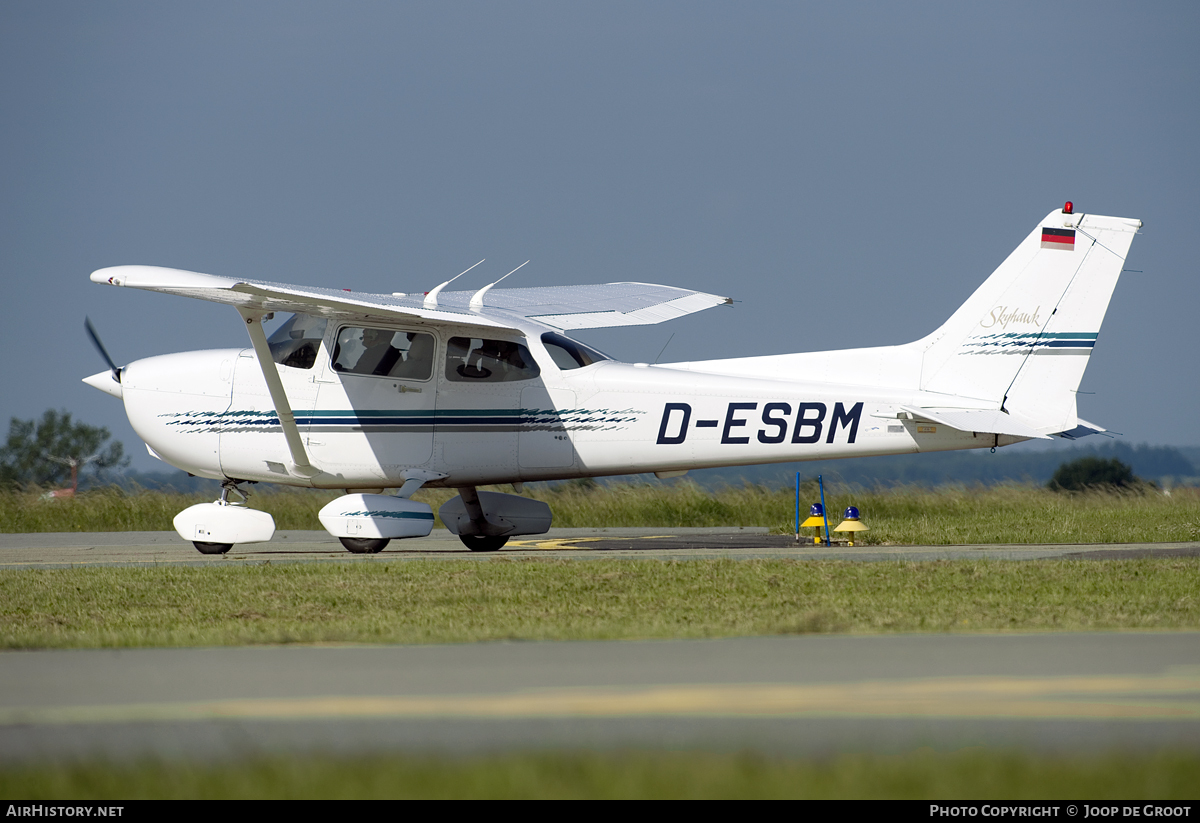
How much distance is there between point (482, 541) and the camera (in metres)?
14.2

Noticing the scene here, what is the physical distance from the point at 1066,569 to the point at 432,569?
4.98m

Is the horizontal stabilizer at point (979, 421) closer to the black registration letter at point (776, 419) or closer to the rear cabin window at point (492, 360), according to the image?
the black registration letter at point (776, 419)

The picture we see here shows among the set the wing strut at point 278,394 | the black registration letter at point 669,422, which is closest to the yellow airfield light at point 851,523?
the black registration letter at point 669,422

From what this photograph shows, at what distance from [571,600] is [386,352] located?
19.6ft

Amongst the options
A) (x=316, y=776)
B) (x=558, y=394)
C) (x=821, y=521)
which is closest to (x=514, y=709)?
(x=316, y=776)

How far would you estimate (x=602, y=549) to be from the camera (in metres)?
13.5

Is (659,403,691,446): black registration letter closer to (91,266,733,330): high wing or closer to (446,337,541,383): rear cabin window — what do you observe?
(446,337,541,383): rear cabin window

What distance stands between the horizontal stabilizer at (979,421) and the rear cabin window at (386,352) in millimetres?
5145

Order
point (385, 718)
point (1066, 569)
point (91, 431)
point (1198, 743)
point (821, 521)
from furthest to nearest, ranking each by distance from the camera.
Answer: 1. point (91, 431)
2. point (821, 521)
3. point (1066, 569)
4. point (385, 718)
5. point (1198, 743)

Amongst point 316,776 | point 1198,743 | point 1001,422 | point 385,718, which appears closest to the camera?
point 316,776

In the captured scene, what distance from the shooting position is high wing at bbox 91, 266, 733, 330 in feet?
37.3

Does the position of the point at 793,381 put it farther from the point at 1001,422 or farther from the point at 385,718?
the point at 385,718

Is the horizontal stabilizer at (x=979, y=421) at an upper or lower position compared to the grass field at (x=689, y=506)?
upper

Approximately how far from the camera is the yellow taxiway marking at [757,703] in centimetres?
401
